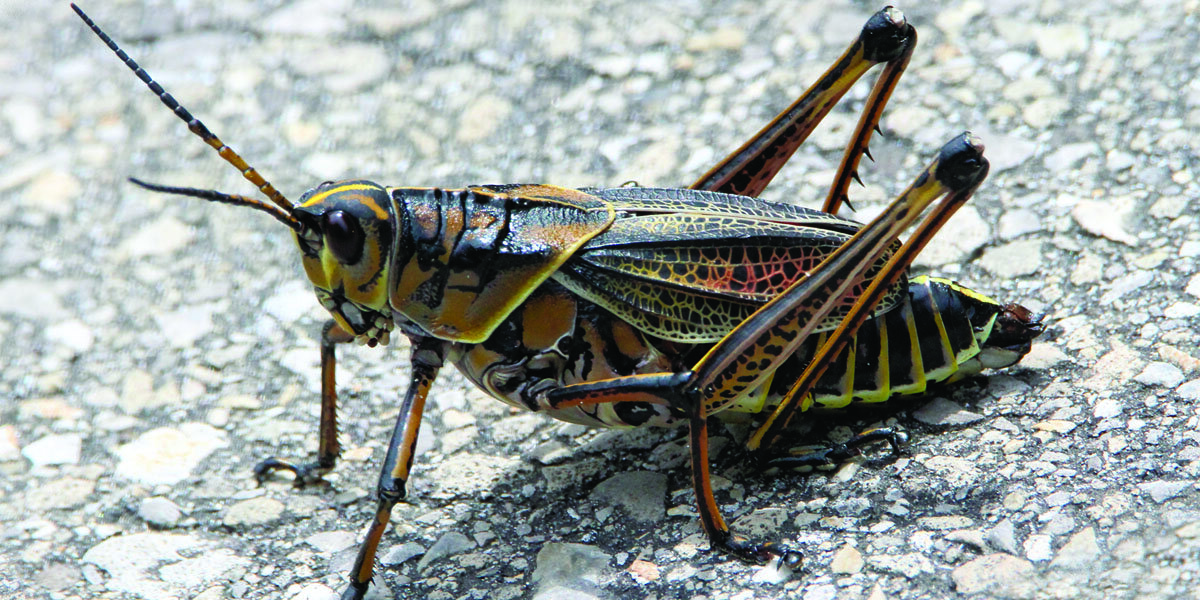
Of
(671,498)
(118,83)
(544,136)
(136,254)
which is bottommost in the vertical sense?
(671,498)

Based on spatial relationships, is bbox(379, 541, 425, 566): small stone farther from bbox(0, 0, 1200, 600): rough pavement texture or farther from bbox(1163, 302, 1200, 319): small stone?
bbox(1163, 302, 1200, 319): small stone

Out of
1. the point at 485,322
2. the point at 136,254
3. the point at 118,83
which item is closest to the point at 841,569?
the point at 485,322

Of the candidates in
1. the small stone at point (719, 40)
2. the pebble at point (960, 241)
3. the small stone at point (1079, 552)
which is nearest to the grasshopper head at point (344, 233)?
the small stone at point (1079, 552)

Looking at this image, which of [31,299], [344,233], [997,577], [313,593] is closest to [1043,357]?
[997,577]

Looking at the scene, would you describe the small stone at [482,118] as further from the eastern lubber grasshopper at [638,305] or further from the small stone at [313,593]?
the small stone at [313,593]

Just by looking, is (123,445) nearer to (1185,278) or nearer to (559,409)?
(559,409)

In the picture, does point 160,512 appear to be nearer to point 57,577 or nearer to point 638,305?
point 57,577
